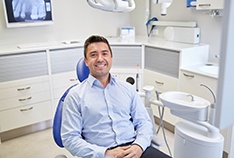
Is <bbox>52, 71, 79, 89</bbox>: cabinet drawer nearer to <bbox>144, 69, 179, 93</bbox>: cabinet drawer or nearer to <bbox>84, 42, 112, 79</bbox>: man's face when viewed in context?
<bbox>144, 69, 179, 93</bbox>: cabinet drawer

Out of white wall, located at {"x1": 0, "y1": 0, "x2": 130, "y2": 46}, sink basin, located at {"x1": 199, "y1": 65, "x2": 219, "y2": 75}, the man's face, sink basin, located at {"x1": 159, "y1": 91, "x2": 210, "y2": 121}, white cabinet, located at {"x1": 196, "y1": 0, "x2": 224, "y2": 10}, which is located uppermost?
white cabinet, located at {"x1": 196, "y1": 0, "x2": 224, "y2": 10}

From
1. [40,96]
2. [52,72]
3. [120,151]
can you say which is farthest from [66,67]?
[120,151]

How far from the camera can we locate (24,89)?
267 centimetres

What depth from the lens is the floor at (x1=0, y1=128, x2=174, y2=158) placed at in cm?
249

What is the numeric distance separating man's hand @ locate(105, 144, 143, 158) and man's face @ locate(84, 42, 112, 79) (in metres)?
0.47

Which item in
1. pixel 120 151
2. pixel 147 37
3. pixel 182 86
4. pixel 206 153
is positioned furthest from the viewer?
pixel 147 37

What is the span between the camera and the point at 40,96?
2.81 m

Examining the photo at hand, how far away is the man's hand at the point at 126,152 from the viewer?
1.36 meters

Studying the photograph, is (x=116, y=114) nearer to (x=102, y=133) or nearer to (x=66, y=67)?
(x=102, y=133)

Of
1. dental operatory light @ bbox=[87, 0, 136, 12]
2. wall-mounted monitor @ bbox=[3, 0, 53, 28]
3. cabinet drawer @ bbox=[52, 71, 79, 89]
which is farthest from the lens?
cabinet drawer @ bbox=[52, 71, 79, 89]

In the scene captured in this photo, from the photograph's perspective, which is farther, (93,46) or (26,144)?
(26,144)

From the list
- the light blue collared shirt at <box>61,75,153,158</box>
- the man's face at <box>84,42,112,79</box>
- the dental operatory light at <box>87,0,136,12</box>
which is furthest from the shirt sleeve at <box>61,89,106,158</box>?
the dental operatory light at <box>87,0,136,12</box>

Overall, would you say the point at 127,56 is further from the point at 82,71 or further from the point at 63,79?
the point at 82,71

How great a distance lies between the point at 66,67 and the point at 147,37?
1.31 meters
